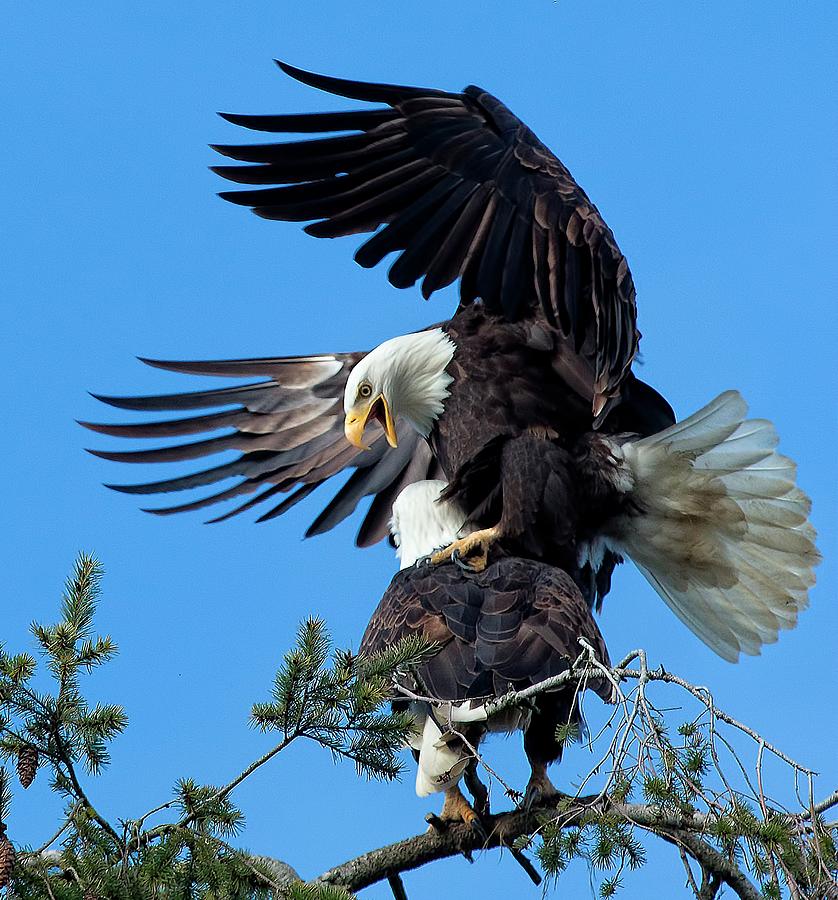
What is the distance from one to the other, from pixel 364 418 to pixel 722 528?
1300 millimetres

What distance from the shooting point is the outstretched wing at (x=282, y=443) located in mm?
5340

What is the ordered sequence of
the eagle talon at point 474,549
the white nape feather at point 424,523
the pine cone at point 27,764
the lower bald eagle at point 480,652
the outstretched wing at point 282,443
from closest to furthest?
the pine cone at point 27,764 < the lower bald eagle at point 480,652 < the eagle talon at point 474,549 < the white nape feather at point 424,523 < the outstretched wing at point 282,443

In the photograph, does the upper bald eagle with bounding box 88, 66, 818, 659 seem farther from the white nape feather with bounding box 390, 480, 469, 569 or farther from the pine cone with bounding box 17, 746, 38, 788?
the pine cone with bounding box 17, 746, 38, 788

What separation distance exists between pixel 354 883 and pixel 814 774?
120cm

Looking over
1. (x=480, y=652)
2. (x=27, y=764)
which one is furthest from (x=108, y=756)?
(x=480, y=652)

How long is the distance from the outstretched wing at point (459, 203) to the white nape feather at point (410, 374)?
0.82 feet

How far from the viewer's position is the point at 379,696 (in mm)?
2410

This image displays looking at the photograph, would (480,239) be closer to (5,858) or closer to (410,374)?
(410,374)

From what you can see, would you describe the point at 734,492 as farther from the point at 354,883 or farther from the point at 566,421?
the point at 354,883

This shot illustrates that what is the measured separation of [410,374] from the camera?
4.44m

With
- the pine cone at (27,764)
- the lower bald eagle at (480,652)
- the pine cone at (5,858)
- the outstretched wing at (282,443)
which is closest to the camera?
the pine cone at (5,858)

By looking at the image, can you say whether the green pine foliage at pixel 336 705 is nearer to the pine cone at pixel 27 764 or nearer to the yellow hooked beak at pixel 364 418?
the pine cone at pixel 27 764

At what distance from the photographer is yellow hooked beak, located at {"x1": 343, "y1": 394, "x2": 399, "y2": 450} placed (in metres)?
4.27

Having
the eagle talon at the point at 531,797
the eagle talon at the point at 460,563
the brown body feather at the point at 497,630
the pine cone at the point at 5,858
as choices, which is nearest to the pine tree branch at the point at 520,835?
the eagle talon at the point at 531,797
